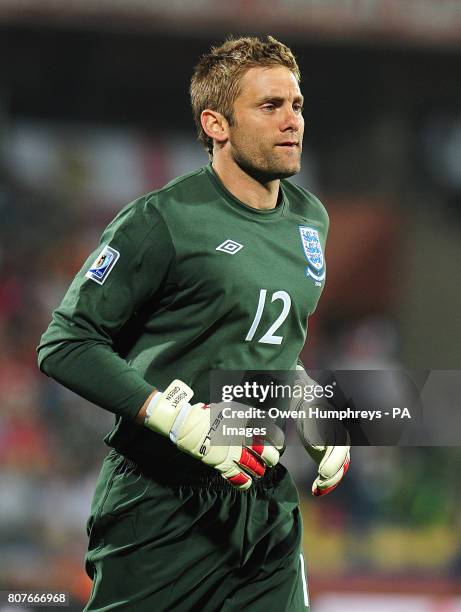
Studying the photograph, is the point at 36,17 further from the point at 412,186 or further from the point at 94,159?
the point at 412,186

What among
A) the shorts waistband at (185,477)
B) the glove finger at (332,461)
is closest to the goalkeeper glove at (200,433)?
the shorts waistband at (185,477)

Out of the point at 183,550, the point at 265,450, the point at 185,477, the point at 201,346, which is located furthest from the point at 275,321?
the point at 183,550

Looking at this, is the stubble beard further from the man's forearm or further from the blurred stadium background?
the blurred stadium background

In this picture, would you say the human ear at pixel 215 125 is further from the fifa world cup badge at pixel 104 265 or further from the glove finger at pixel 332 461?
the glove finger at pixel 332 461

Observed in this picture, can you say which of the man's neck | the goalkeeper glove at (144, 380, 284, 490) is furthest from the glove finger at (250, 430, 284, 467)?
the man's neck

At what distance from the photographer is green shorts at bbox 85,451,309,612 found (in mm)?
2588

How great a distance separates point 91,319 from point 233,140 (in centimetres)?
62

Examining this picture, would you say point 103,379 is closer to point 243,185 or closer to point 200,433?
point 200,433

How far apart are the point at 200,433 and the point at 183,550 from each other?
398 mm

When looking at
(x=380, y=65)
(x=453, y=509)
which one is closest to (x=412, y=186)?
(x=380, y=65)

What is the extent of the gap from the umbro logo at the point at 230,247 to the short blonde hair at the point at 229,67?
340mm

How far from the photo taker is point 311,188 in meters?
11.5

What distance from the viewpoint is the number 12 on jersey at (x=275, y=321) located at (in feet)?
8.59

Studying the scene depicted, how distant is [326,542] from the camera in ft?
25.2
